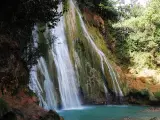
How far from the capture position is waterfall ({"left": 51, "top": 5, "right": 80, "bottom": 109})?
59.6 ft

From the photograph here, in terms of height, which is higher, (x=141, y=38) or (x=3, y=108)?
(x=141, y=38)

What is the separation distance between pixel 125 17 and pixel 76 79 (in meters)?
14.0

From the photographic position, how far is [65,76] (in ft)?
63.2

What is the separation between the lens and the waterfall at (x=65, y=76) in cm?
1817

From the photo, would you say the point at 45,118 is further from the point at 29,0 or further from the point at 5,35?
the point at 29,0

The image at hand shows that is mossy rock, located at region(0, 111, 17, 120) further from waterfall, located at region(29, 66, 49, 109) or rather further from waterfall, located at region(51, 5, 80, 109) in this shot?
waterfall, located at region(51, 5, 80, 109)

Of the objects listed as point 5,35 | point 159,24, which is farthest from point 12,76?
point 159,24

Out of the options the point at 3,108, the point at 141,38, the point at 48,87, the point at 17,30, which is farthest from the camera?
the point at 141,38

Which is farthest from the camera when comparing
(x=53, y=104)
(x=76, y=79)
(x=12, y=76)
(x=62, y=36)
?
(x=62, y=36)

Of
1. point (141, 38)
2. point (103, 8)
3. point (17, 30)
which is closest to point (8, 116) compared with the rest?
point (17, 30)

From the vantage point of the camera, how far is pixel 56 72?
18547 millimetres

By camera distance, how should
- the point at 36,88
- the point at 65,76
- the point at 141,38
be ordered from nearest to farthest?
the point at 36,88, the point at 65,76, the point at 141,38

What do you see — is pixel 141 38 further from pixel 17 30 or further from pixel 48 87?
pixel 17 30

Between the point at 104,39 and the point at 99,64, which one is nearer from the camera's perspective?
the point at 99,64
